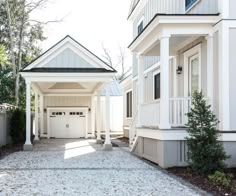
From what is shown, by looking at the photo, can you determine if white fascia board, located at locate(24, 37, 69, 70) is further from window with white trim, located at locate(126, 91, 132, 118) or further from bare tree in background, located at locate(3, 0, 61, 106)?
window with white trim, located at locate(126, 91, 132, 118)

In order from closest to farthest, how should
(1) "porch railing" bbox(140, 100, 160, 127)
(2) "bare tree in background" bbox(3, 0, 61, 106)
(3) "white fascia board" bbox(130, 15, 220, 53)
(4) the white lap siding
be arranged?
(3) "white fascia board" bbox(130, 15, 220, 53) < (1) "porch railing" bbox(140, 100, 160, 127) < (2) "bare tree in background" bbox(3, 0, 61, 106) < (4) the white lap siding

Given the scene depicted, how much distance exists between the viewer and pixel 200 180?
31.8ft

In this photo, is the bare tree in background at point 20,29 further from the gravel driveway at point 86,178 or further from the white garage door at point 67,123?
the gravel driveway at point 86,178

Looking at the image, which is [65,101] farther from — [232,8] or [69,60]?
[232,8]

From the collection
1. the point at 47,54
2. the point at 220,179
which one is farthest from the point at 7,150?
the point at 220,179

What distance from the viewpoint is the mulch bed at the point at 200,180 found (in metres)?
8.38

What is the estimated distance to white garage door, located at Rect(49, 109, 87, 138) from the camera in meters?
29.2

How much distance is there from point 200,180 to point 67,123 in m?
20.2

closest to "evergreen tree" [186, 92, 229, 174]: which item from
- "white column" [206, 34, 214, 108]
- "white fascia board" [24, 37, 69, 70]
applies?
"white column" [206, 34, 214, 108]

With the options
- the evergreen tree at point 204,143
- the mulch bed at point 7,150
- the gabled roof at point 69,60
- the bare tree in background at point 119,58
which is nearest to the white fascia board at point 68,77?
the gabled roof at point 69,60

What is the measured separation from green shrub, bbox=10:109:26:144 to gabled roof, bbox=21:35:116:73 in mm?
4037

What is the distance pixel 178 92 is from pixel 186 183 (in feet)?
19.6

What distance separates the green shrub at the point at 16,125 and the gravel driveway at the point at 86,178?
26.2 ft

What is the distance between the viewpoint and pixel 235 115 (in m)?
11.2
